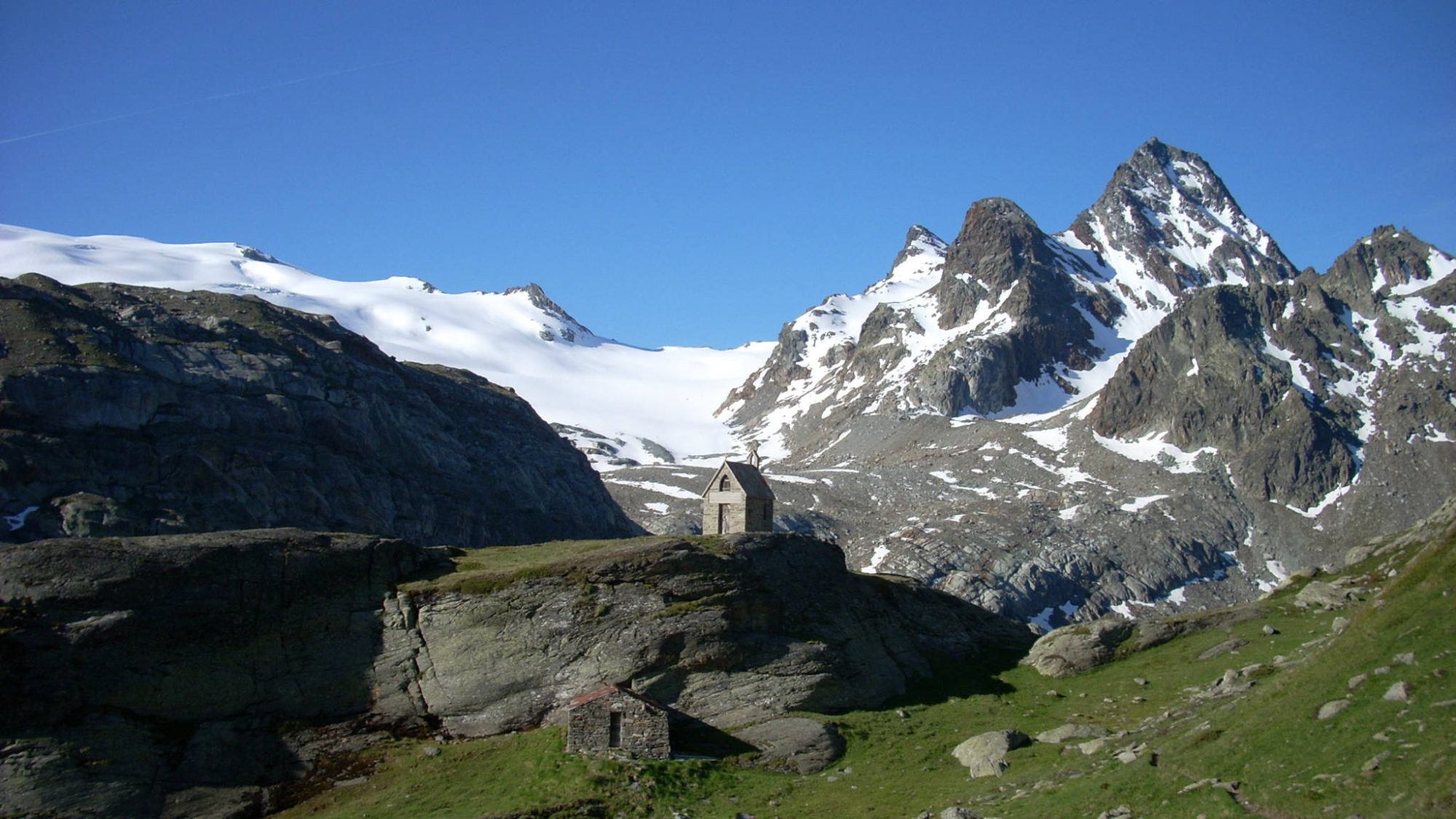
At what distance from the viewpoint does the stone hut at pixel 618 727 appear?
3975cm

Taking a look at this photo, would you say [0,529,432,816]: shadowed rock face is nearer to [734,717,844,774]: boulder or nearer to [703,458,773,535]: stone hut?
[734,717,844,774]: boulder

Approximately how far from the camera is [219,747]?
4153cm

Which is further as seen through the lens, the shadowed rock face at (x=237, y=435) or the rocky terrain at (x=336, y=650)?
the shadowed rock face at (x=237, y=435)

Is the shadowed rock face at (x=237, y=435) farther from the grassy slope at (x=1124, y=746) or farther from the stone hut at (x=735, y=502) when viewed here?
the grassy slope at (x=1124, y=746)

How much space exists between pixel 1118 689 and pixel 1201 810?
77.6 feet

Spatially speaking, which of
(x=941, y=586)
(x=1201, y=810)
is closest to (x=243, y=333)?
(x=941, y=586)

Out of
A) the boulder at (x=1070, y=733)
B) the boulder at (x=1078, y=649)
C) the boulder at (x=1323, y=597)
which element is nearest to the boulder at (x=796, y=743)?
the boulder at (x=1070, y=733)

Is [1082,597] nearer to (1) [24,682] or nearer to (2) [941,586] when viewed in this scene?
(2) [941,586]

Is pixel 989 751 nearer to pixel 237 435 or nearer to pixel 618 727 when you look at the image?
pixel 618 727

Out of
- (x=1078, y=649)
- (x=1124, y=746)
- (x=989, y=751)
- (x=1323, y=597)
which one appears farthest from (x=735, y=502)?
(x=1124, y=746)

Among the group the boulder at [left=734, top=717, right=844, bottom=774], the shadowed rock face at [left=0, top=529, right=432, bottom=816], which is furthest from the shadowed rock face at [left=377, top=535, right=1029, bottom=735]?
the shadowed rock face at [left=0, top=529, right=432, bottom=816]

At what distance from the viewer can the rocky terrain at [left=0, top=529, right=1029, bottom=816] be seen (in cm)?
3991

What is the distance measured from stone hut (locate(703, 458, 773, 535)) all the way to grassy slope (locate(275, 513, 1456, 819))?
1258 cm

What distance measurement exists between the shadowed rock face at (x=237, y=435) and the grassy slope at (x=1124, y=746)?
A: 60.4 meters
